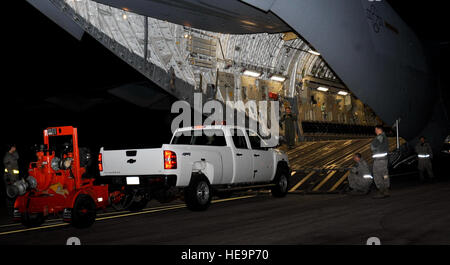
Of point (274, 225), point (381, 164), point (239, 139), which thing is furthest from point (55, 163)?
point (381, 164)

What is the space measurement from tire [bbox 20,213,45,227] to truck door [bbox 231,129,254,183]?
4.75 metres

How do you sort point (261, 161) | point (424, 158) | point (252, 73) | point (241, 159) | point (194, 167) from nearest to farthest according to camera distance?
point (194, 167), point (241, 159), point (261, 161), point (424, 158), point (252, 73)

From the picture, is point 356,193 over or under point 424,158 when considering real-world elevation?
under


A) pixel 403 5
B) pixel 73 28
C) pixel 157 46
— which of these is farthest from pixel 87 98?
pixel 403 5

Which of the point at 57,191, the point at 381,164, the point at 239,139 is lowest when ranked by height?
the point at 57,191

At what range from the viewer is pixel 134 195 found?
32.7ft

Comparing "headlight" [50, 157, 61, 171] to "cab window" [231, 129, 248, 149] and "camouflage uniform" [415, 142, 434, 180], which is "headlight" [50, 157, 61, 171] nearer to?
"cab window" [231, 129, 248, 149]

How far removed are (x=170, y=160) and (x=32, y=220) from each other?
9.67 feet

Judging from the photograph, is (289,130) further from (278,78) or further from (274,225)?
(274,225)

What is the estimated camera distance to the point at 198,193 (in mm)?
10555

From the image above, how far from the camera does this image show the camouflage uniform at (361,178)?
13.2 metres

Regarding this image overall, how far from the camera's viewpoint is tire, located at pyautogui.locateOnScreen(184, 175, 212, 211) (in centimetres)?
1035

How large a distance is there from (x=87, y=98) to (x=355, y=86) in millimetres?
11734
